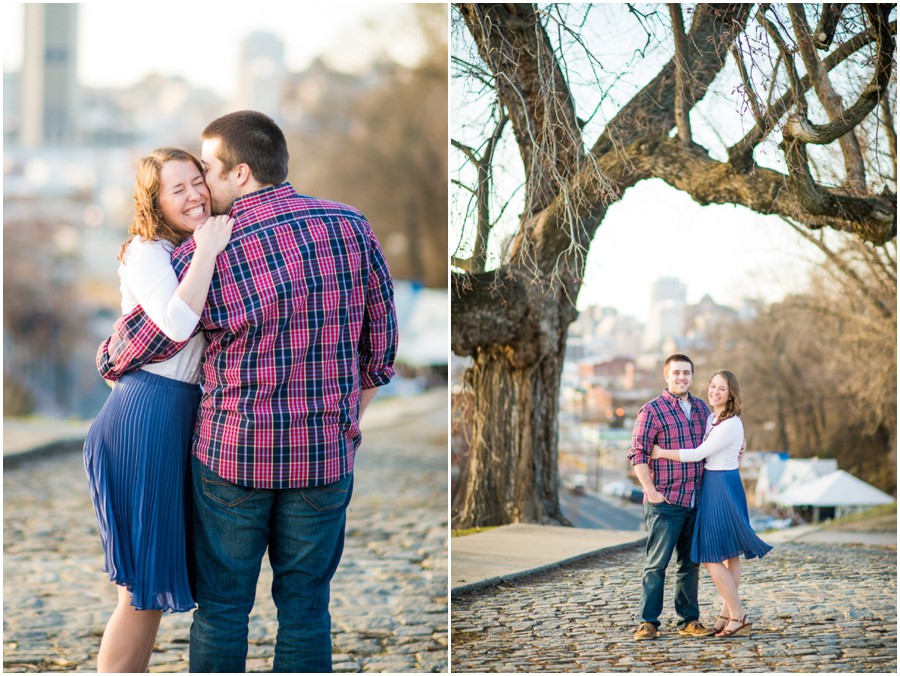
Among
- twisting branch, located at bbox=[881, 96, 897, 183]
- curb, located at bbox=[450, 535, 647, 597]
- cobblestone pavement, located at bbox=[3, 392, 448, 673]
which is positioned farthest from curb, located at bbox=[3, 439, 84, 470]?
twisting branch, located at bbox=[881, 96, 897, 183]

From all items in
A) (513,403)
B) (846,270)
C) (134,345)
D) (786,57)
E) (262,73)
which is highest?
(262,73)

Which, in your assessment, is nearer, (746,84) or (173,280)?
(173,280)

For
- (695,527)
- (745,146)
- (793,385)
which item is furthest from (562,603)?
(745,146)

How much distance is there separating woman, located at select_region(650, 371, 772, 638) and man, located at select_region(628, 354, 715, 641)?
28mm

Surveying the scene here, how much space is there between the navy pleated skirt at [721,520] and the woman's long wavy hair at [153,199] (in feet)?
6.18

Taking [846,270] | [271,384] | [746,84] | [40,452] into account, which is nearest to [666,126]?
[746,84]

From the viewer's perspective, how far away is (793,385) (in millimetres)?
3912

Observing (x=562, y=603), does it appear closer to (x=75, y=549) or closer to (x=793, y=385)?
(x=793, y=385)

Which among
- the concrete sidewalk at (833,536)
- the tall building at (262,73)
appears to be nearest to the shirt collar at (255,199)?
the concrete sidewalk at (833,536)

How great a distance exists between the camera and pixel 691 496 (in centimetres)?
338

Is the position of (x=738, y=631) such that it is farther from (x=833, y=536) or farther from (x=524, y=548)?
(x=524, y=548)

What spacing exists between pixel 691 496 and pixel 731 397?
373mm

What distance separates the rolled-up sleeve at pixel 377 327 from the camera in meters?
2.71

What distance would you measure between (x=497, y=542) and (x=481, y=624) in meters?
0.30
